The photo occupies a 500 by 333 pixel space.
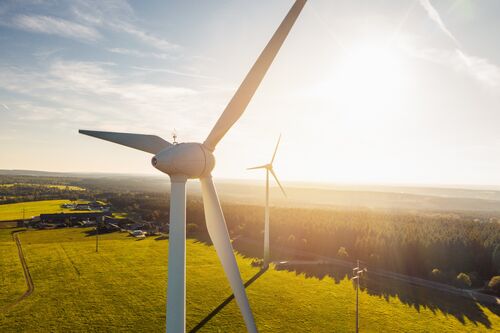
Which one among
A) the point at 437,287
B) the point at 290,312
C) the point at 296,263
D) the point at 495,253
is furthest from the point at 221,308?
the point at 495,253

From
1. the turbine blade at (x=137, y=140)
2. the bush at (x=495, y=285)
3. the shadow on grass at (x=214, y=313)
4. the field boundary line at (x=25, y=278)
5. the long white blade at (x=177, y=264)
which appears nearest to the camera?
the long white blade at (x=177, y=264)

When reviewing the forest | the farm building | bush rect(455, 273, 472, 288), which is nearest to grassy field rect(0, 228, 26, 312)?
the farm building

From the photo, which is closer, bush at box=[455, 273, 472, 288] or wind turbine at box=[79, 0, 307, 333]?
wind turbine at box=[79, 0, 307, 333]

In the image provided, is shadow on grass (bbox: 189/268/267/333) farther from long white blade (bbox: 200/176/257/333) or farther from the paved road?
the paved road

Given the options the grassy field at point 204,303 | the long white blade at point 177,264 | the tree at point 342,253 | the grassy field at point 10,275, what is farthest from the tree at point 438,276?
the grassy field at point 10,275

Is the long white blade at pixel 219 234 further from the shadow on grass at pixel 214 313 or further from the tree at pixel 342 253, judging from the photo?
the tree at pixel 342 253
